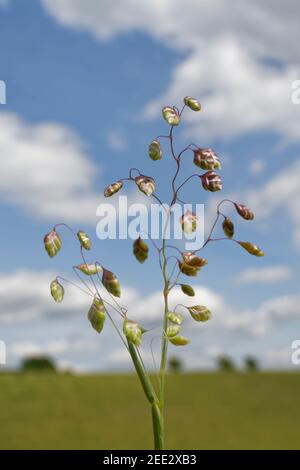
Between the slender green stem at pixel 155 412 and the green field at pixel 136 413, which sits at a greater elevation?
the green field at pixel 136 413

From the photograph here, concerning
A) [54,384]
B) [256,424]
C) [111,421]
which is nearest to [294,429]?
[256,424]

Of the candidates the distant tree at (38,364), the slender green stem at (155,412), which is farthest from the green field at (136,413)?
the slender green stem at (155,412)

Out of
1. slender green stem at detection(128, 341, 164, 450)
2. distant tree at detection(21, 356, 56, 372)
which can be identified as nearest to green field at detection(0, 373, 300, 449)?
distant tree at detection(21, 356, 56, 372)

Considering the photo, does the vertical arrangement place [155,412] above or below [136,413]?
below

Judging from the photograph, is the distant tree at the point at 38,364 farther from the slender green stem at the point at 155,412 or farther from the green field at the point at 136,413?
the slender green stem at the point at 155,412

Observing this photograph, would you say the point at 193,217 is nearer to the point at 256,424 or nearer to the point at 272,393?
the point at 256,424

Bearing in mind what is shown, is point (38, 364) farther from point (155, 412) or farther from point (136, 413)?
point (155, 412)

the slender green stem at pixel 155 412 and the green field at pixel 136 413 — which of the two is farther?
the green field at pixel 136 413

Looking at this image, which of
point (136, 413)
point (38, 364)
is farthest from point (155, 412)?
point (38, 364)
